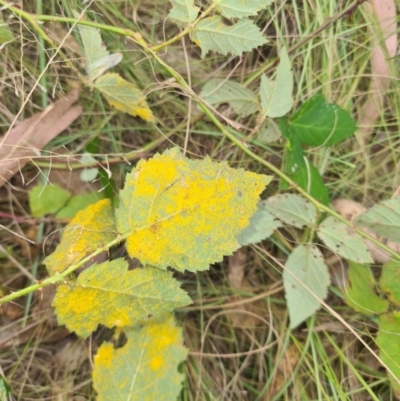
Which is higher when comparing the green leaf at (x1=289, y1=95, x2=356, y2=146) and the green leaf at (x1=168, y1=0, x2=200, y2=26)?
the green leaf at (x1=168, y1=0, x2=200, y2=26)

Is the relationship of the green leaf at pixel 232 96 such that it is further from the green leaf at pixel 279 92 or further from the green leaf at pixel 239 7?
the green leaf at pixel 239 7

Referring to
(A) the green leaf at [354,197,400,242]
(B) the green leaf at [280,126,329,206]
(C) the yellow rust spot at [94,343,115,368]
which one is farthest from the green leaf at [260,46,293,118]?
(C) the yellow rust spot at [94,343,115,368]

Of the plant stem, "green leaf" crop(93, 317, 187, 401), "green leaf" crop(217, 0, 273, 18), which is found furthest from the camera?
"green leaf" crop(93, 317, 187, 401)

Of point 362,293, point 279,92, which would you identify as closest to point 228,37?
point 279,92

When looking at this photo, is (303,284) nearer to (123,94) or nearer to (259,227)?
(259,227)

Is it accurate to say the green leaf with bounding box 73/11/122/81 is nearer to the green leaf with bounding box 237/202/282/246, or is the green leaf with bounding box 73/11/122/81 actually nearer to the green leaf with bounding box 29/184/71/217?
the green leaf with bounding box 29/184/71/217

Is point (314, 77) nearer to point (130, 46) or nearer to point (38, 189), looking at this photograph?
point (130, 46)
